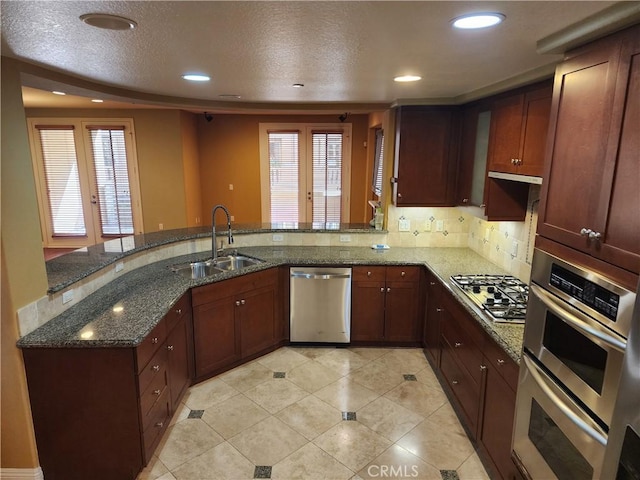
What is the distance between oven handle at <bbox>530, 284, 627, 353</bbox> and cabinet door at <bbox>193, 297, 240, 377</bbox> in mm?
2295

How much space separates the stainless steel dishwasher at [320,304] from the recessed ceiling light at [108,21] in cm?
243

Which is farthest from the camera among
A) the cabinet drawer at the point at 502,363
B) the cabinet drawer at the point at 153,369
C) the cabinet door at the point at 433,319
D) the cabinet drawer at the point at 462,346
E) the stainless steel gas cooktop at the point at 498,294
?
the cabinet door at the point at 433,319

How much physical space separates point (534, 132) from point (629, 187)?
1180mm

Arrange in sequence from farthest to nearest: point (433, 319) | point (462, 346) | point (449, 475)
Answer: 1. point (433, 319)
2. point (462, 346)
3. point (449, 475)

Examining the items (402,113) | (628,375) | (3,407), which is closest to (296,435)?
(3,407)

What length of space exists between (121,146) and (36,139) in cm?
148

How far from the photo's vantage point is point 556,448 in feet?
5.35

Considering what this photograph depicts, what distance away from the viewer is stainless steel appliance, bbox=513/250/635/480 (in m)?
1.31

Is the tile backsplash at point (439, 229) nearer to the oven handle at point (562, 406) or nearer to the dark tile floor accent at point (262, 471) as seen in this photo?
the oven handle at point (562, 406)

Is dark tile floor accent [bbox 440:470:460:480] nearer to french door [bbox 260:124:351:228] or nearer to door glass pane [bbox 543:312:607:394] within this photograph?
door glass pane [bbox 543:312:607:394]

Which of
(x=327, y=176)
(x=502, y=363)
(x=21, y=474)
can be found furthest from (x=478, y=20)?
(x=327, y=176)

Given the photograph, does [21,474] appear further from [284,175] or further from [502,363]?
[284,175]

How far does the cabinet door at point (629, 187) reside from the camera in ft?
4.09

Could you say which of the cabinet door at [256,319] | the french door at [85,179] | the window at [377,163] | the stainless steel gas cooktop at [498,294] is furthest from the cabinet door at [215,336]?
the french door at [85,179]
